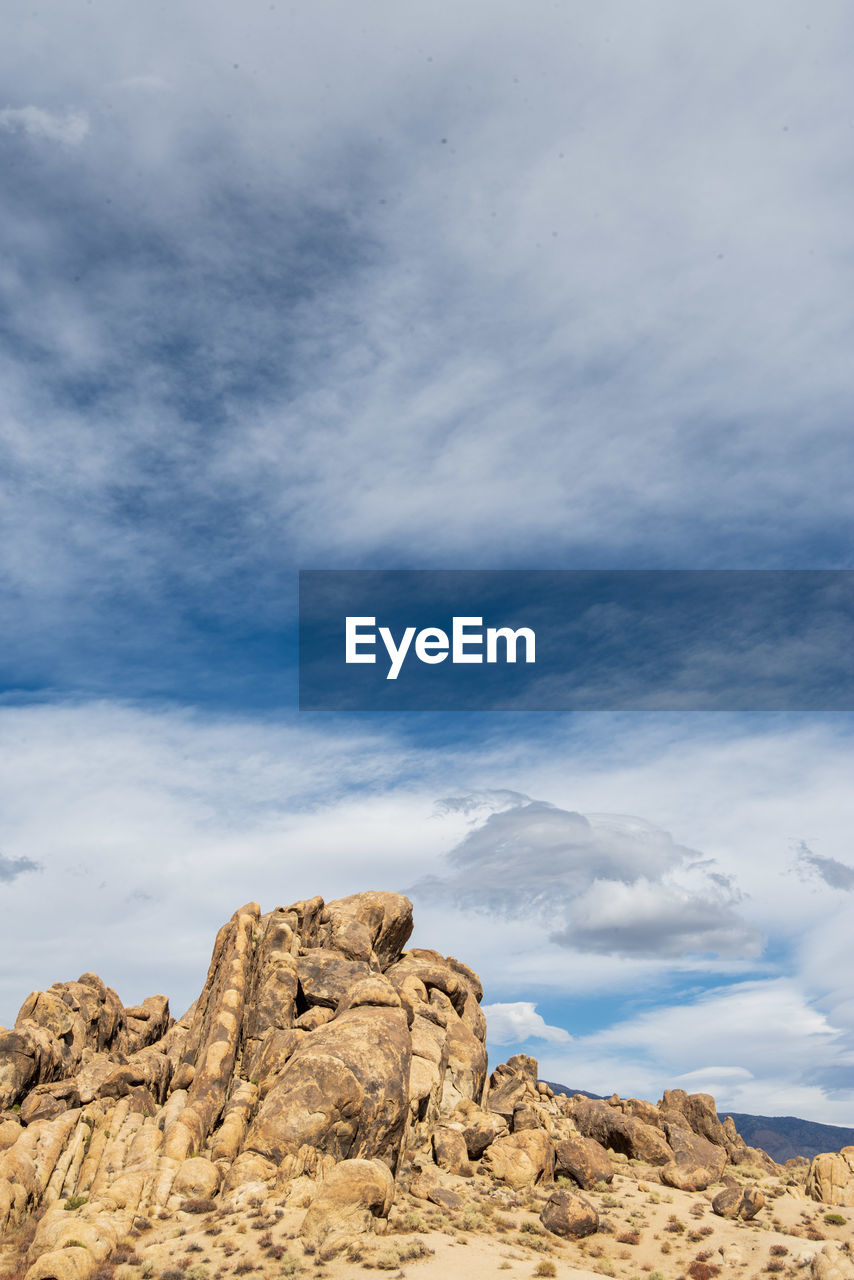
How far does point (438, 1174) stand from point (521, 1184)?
7.97 meters

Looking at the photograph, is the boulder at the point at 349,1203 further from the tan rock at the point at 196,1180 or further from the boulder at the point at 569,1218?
the boulder at the point at 569,1218

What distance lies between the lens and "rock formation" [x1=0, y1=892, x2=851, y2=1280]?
4688cm

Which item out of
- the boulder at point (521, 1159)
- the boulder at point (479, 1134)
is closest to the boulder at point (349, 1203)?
the boulder at point (521, 1159)

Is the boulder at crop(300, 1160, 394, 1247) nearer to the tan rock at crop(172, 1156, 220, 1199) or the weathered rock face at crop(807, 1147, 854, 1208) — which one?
the tan rock at crop(172, 1156, 220, 1199)

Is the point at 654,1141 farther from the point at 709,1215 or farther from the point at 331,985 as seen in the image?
the point at 331,985

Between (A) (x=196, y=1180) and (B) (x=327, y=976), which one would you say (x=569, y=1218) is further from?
(B) (x=327, y=976)

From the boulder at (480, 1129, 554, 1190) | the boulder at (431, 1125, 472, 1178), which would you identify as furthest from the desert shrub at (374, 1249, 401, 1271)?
the boulder at (480, 1129, 554, 1190)

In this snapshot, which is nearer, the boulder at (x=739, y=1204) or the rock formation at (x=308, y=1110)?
the rock formation at (x=308, y=1110)

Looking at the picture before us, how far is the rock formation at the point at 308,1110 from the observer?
4688 cm

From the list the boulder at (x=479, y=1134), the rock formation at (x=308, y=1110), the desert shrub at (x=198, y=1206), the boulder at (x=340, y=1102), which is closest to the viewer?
the desert shrub at (x=198, y=1206)

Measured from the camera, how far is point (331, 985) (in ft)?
A: 234

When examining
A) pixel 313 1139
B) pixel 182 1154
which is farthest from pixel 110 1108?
pixel 313 1139

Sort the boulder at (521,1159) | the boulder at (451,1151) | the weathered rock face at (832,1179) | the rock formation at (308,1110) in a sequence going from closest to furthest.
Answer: the rock formation at (308,1110), the boulder at (451,1151), the boulder at (521,1159), the weathered rock face at (832,1179)

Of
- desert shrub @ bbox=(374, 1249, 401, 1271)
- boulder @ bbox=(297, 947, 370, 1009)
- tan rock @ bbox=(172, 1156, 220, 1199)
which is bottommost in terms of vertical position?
desert shrub @ bbox=(374, 1249, 401, 1271)
